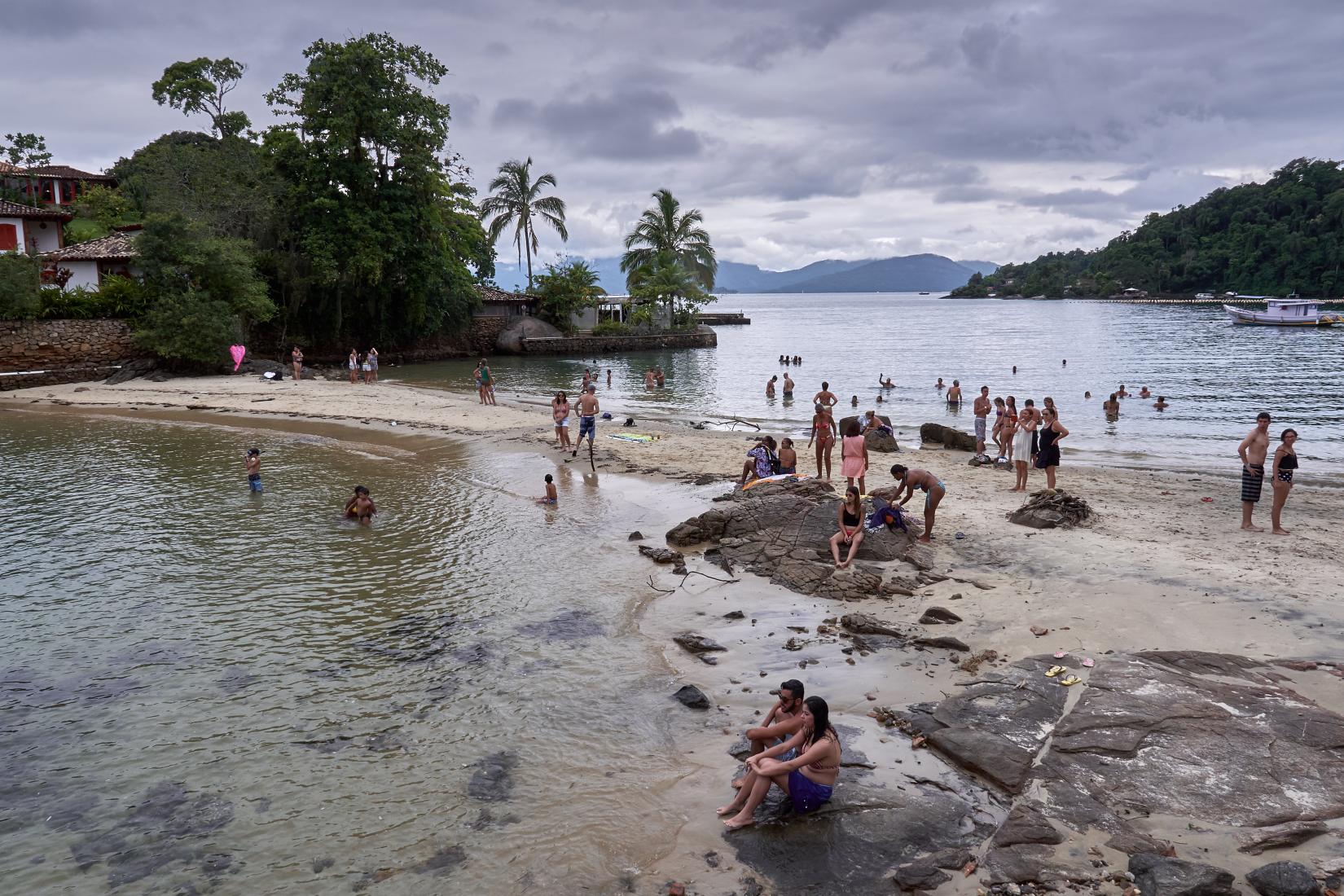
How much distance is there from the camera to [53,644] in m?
9.80

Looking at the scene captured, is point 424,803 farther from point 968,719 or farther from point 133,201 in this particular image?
point 133,201

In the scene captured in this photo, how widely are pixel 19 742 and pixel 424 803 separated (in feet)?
14.5

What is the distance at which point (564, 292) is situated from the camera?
5897cm

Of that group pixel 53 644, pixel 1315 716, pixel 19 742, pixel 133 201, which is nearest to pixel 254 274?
pixel 133 201

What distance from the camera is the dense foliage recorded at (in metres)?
101

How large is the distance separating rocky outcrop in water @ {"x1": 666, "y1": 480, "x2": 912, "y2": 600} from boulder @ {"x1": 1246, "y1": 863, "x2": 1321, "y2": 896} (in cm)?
558

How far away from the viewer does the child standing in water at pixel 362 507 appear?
48.0 feet

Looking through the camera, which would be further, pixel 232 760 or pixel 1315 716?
pixel 232 760

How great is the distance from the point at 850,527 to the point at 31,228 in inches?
2012

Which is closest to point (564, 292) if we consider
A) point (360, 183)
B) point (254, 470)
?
point (360, 183)

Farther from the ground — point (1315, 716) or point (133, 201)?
point (133, 201)

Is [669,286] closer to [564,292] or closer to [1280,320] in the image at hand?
[564,292]

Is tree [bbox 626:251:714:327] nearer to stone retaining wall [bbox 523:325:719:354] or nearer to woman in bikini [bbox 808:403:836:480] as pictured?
stone retaining wall [bbox 523:325:719:354]

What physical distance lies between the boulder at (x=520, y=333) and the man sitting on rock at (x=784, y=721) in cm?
5030
